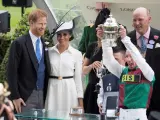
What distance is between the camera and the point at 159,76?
7.35m

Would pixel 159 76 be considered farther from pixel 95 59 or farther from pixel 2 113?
pixel 2 113

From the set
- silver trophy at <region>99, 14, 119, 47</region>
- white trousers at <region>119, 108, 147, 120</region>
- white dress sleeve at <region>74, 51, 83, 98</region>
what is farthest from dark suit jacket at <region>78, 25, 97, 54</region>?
white trousers at <region>119, 108, 147, 120</region>

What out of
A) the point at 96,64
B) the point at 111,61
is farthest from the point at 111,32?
the point at 96,64

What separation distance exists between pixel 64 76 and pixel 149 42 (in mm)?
1110

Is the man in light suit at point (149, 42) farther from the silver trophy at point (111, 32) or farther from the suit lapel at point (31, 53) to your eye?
the suit lapel at point (31, 53)

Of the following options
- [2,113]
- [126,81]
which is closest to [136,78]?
[126,81]

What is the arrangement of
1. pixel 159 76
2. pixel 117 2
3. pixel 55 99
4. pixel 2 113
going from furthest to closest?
pixel 117 2, pixel 55 99, pixel 159 76, pixel 2 113

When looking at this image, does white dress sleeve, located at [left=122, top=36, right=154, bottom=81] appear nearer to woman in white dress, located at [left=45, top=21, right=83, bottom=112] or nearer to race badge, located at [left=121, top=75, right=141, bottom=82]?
race badge, located at [left=121, top=75, right=141, bottom=82]

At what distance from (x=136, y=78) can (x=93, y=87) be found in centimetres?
160

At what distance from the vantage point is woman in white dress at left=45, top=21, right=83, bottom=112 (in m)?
7.75

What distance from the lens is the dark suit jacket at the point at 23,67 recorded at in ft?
24.7

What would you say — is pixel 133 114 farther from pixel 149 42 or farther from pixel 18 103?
pixel 18 103

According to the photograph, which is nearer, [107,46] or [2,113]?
[2,113]

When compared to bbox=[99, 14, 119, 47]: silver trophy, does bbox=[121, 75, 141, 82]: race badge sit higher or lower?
lower
